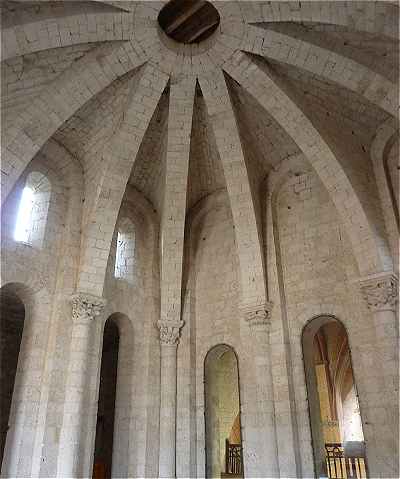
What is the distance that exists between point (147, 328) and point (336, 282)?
18.0 ft

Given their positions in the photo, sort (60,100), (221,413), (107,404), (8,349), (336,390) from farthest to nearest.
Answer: (336,390) < (107,404) < (8,349) < (221,413) < (60,100)

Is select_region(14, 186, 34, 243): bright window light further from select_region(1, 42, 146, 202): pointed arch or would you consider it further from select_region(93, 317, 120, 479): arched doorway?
select_region(93, 317, 120, 479): arched doorway

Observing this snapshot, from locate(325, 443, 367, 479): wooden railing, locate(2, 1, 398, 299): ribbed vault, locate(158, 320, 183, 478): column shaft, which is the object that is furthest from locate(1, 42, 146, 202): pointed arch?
locate(325, 443, 367, 479): wooden railing

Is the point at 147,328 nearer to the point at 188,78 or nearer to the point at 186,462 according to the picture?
the point at 186,462

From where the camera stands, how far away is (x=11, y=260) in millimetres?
10797

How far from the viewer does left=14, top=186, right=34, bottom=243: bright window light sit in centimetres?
1159

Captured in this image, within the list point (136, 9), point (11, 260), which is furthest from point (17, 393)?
point (136, 9)

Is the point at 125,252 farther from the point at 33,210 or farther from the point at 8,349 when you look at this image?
the point at 8,349

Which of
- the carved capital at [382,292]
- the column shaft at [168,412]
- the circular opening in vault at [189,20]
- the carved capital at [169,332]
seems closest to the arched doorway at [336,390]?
the carved capital at [169,332]

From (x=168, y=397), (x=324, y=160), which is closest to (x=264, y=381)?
(x=168, y=397)

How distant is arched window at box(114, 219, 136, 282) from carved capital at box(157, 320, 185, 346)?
5.55 feet

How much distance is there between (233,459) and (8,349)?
8.03 meters

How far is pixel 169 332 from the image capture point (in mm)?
12852

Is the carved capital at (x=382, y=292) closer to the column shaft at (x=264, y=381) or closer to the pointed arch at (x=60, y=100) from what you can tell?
the column shaft at (x=264, y=381)
